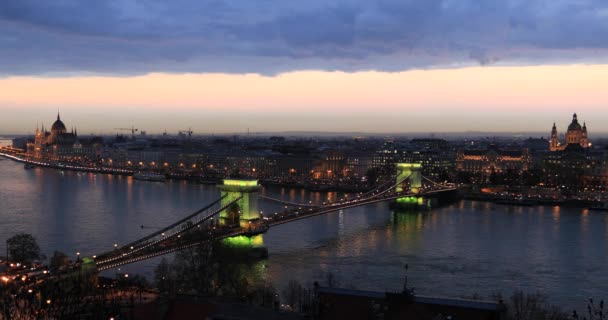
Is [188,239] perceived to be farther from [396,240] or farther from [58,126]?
[58,126]

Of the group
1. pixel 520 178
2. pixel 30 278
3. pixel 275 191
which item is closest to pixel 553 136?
pixel 520 178

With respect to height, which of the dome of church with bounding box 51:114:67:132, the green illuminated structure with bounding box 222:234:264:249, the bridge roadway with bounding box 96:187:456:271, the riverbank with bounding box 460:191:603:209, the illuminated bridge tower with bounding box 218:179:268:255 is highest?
the dome of church with bounding box 51:114:67:132

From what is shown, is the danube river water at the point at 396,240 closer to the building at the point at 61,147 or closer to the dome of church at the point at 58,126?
the building at the point at 61,147

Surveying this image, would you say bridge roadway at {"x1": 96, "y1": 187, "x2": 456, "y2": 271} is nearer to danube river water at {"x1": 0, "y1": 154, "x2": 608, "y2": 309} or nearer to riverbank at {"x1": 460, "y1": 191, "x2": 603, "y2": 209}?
danube river water at {"x1": 0, "y1": 154, "x2": 608, "y2": 309}

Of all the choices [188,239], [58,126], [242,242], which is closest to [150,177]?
[242,242]

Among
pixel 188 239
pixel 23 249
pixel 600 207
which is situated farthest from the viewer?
pixel 600 207

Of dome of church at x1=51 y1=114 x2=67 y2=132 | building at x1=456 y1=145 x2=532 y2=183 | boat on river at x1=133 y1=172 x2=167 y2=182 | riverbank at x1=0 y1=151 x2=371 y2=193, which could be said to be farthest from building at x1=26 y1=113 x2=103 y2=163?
building at x1=456 y1=145 x2=532 y2=183

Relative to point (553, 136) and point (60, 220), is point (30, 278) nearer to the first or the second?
point (60, 220)

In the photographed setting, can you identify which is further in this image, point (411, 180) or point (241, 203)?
point (411, 180)

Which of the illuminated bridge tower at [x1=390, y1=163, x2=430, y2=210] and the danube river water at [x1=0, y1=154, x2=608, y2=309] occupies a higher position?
the illuminated bridge tower at [x1=390, y1=163, x2=430, y2=210]
